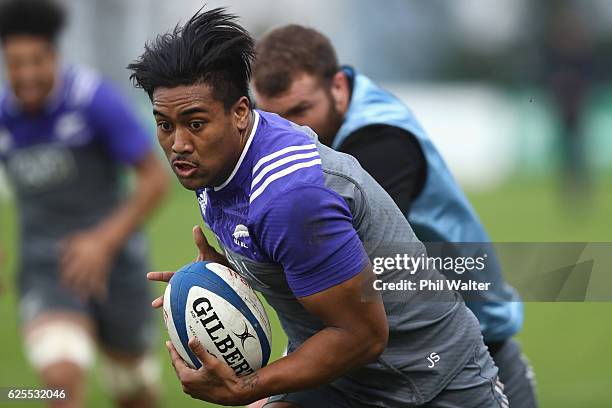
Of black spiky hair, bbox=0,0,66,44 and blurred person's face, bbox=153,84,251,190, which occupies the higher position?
blurred person's face, bbox=153,84,251,190

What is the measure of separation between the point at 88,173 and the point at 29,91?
65cm

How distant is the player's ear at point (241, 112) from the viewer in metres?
3.91

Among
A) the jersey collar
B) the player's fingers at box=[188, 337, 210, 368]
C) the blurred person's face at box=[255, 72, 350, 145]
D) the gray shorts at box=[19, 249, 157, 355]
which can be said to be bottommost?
the gray shorts at box=[19, 249, 157, 355]

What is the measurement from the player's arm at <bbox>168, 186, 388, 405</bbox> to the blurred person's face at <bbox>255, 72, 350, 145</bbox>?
51.2 inches

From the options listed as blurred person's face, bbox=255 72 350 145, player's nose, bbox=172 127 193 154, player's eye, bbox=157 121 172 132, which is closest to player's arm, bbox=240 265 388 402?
player's nose, bbox=172 127 193 154

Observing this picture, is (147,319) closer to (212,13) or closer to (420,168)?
(420,168)

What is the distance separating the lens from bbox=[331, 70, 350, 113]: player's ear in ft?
16.8

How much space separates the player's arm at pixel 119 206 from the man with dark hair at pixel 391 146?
8.38ft

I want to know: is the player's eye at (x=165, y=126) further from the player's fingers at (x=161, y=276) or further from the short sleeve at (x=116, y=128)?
the short sleeve at (x=116, y=128)

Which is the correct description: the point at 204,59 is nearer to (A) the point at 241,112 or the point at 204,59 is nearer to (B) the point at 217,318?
(A) the point at 241,112

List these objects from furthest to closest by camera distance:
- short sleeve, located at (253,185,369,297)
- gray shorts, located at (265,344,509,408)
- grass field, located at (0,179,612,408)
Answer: grass field, located at (0,179,612,408) → gray shorts, located at (265,344,509,408) → short sleeve, located at (253,185,369,297)

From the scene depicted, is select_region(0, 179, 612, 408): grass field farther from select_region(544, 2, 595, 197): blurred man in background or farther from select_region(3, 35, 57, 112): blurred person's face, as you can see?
select_region(3, 35, 57, 112): blurred person's face

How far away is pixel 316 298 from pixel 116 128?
415cm

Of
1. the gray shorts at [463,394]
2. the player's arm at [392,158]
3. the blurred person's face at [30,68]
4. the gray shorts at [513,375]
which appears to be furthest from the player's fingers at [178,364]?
the blurred person's face at [30,68]
